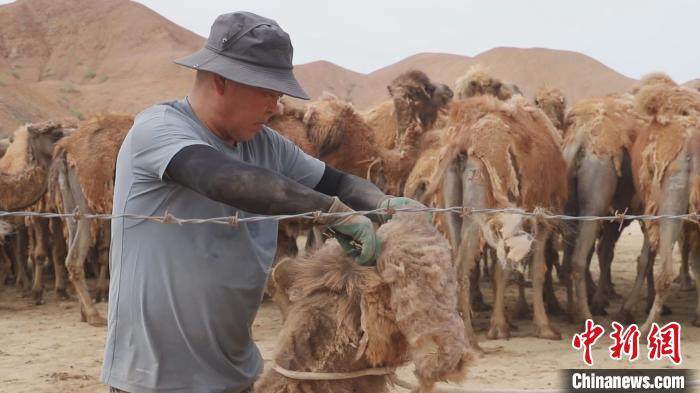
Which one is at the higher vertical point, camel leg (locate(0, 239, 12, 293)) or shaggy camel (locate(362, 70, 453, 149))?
shaggy camel (locate(362, 70, 453, 149))

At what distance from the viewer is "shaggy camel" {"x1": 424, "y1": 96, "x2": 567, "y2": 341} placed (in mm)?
7652

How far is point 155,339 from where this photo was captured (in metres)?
2.61

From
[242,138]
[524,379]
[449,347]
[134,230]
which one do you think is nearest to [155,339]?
[134,230]

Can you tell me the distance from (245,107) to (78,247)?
7.31 metres

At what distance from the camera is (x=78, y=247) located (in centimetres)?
935

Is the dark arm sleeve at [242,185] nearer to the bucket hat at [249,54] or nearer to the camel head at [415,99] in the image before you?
the bucket hat at [249,54]

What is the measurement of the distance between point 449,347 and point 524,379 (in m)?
4.52

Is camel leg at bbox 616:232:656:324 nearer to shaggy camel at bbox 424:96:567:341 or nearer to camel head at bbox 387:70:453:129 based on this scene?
shaggy camel at bbox 424:96:567:341

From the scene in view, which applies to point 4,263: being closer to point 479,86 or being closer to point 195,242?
point 479,86

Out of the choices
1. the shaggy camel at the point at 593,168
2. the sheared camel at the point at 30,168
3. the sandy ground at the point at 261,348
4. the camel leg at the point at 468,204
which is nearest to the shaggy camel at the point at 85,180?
the sandy ground at the point at 261,348

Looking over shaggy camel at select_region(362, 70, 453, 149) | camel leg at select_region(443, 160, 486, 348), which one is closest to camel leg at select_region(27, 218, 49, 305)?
shaggy camel at select_region(362, 70, 453, 149)

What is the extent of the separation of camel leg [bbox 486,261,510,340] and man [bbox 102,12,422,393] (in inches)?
223

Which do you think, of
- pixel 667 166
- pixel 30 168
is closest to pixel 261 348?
pixel 667 166

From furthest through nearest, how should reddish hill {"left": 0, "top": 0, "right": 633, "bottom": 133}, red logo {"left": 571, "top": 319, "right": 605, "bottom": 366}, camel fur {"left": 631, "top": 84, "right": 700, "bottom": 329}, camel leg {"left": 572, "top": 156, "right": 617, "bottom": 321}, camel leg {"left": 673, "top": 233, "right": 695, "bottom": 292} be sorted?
Result: reddish hill {"left": 0, "top": 0, "right": 633, "bottom": 133}
camel leg {"left": 673, "top": 233, "right": 695, "bottom": 292}
camel leg {"left": 572, "top": 156, "right": 617, "bottom": 321}
camel fur {"left": 631, "top": 84, "right": 700, "bottom": 329}
red logo {"left": 571, "top": 319, "right": 605, "bottom": 366}
